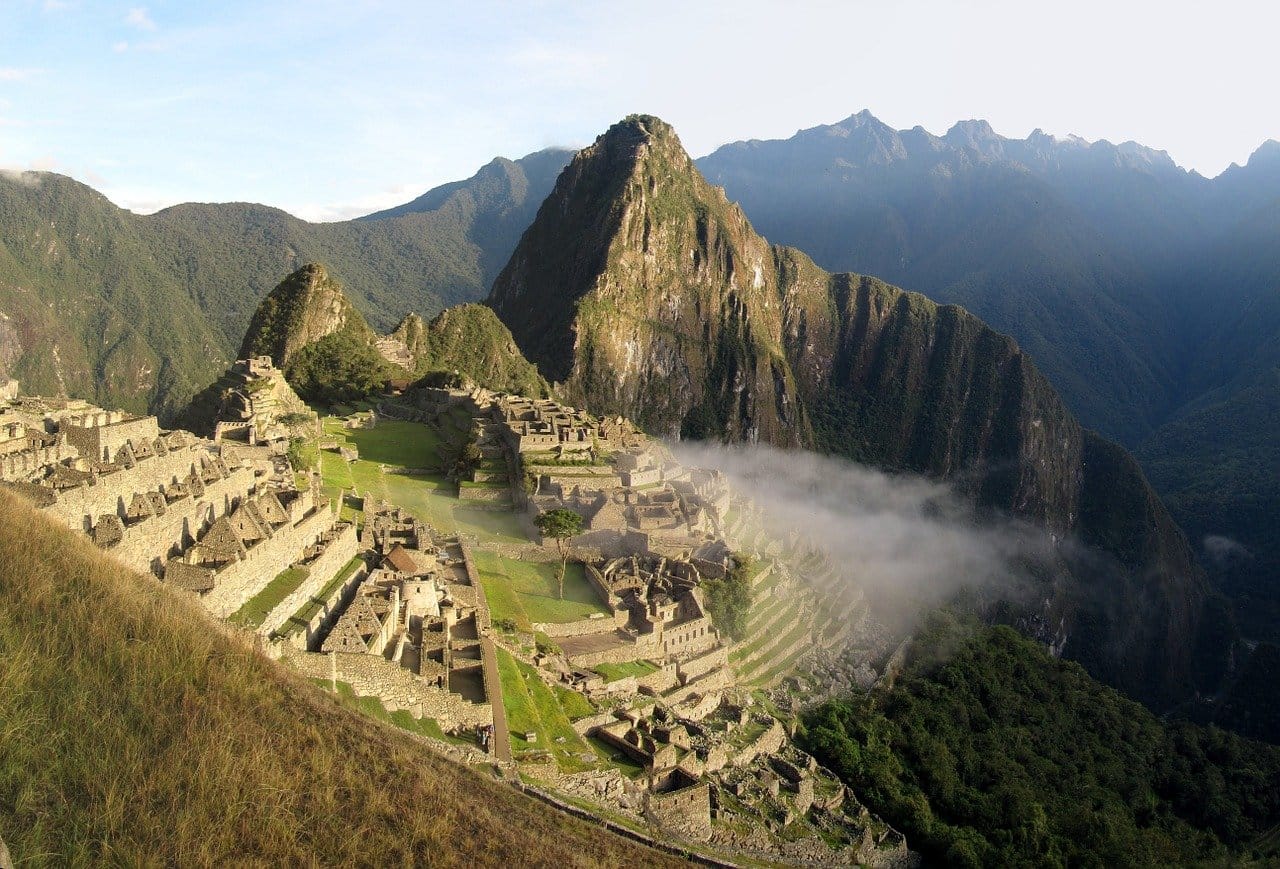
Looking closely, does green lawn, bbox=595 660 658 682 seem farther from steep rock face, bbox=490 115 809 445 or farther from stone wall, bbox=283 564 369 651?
steep rock face, bbox=490 115 809 445

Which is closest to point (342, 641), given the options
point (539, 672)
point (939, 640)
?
point (539, 672)

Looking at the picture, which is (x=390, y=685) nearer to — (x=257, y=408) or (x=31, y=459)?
(x=31, y=459)

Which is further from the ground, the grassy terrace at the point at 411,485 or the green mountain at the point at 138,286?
the green mountain at the point at 138,286

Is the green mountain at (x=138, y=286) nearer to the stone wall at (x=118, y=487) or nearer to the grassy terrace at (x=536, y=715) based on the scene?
the stone wall at (x=118, y=487)

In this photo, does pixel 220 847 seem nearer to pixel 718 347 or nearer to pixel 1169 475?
pixel 718 347

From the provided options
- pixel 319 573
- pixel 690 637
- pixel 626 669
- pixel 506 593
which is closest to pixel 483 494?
pixel 506 593

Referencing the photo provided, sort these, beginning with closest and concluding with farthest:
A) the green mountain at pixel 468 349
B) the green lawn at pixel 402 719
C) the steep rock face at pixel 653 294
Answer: the green lawn at pixel 402 719, the green mountain at pixel 468 349, the steep rock face at pixel 653 294

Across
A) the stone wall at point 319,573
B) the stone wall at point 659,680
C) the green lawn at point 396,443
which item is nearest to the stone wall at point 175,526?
the stone wall at point 319,573
